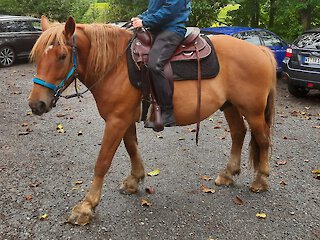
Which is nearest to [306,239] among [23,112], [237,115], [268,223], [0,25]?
[268,223]

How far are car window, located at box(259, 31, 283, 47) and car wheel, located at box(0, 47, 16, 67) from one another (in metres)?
8.60

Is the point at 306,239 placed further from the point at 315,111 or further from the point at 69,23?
the point at 315,111

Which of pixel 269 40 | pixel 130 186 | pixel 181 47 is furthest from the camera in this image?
pixel 269 40

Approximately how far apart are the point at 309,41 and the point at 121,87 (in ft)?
20.9

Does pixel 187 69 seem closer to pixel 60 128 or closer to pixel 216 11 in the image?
pixel 60 128

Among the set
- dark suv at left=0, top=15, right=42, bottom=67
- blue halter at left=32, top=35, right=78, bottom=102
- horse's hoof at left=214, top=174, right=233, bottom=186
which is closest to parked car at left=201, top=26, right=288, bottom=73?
horse's hoof at left=214, top=174, right=233, bottom=186

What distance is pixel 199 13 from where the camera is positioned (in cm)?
1457

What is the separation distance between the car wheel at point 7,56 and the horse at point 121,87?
10099 mm

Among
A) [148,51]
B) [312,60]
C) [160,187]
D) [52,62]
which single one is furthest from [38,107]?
[312,60]

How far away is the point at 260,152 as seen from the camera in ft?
14.4

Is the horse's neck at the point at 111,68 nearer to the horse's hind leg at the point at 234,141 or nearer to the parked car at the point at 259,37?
the horse's hind leg at the point at 234,141

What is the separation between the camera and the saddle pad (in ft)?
11.8

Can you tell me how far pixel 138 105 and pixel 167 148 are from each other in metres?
2.13

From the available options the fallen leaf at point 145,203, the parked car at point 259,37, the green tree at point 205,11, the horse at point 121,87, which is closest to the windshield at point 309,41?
the parked car at point 259,37
